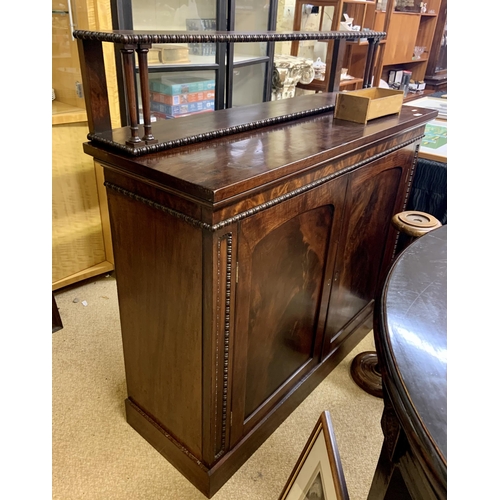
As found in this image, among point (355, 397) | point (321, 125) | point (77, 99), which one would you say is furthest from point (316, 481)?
point (77, 99)

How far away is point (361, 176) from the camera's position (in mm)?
1475

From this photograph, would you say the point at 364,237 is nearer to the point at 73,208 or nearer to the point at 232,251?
the point at 232,251


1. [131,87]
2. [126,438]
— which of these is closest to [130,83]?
[131,87]

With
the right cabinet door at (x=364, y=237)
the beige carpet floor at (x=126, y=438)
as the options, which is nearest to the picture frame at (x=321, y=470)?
the beige carpet floor at (x=126, y=438)

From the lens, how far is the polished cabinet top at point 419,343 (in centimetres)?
57

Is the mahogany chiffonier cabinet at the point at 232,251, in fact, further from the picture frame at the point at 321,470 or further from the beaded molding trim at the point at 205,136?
the picture frame at the point at 321,470

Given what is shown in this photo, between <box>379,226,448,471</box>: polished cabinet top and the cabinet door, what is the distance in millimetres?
345

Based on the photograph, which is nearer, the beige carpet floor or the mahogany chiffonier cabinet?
the mahogany chiffonier cabinet

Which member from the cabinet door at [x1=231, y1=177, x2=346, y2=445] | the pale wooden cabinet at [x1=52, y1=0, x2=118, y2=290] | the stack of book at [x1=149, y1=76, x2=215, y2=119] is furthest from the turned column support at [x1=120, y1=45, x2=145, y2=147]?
the stack of book at [x1=149, y1=76, x2=215, y2=119]

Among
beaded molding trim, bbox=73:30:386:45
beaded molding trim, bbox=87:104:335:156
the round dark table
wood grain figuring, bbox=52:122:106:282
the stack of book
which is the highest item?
beaded molding trim, bbox=73:30:386:45

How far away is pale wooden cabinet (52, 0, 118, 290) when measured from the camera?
190 centimetres

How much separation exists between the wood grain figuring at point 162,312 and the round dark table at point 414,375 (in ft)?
1.52

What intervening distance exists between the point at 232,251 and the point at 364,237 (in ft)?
2.80

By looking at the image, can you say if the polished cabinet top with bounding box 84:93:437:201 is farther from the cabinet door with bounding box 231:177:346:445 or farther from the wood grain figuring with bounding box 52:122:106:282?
the wood grain figuring with bounding box 52:122:106:282
